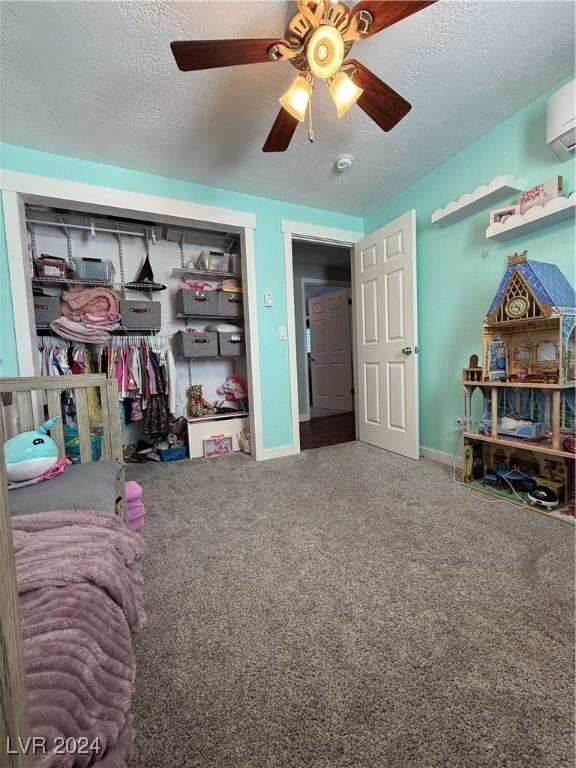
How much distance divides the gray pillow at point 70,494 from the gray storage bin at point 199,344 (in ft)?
5.71

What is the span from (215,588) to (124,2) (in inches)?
88.9

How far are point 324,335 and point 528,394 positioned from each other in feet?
12.1

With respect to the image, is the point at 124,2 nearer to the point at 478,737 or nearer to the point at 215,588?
the point at 215,588

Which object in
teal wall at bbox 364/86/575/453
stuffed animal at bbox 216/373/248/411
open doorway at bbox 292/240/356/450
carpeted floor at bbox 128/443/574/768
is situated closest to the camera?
carpeted floor at bbox 128/443/574/768

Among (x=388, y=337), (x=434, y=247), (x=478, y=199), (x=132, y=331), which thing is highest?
(x=478, y=199)

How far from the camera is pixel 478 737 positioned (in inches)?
26.5

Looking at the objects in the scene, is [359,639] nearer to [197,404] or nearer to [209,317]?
[197,404]

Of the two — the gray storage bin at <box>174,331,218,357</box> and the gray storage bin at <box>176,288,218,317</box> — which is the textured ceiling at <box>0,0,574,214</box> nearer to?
the gray storage bin at <box>176,288,218,317</box>

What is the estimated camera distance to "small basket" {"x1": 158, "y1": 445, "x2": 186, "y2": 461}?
9.14ft

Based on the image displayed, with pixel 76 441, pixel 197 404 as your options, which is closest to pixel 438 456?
pixel 197 404

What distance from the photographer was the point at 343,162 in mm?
2186

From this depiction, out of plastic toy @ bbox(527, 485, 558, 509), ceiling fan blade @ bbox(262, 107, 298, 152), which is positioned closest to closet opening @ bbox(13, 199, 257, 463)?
ceiling fan blade @ bbox(262, 107, 298, 152)

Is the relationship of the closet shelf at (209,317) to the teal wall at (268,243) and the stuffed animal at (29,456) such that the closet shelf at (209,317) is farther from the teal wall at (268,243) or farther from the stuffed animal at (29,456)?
the stuffed animal at (29,456)

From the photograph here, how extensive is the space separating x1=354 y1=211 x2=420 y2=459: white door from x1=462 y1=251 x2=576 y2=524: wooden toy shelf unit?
0.52 metres
